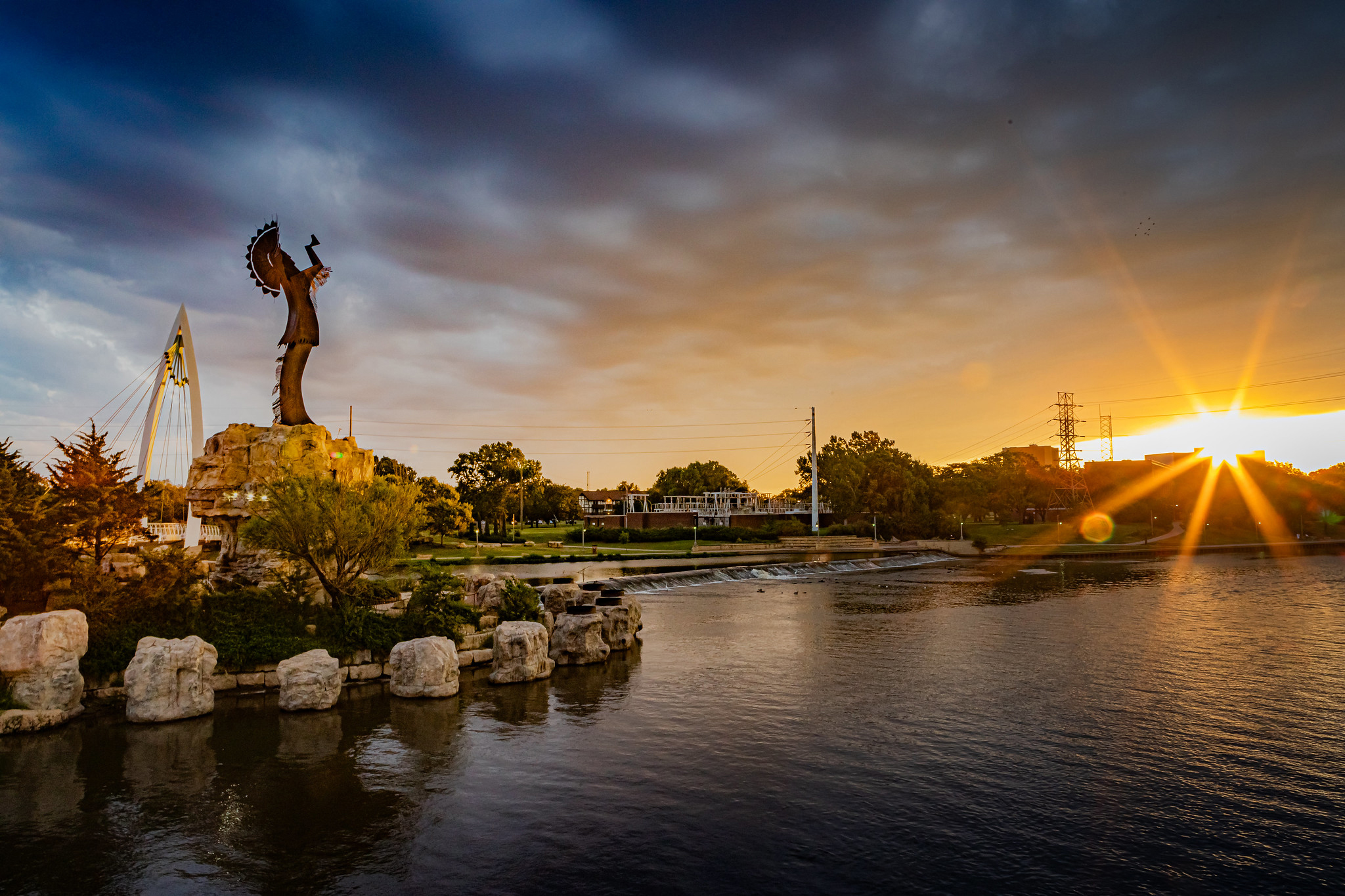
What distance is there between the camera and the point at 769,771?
16531 mm

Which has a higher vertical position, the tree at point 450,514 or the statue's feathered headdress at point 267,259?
the statue's feathered headdress at point 267,259

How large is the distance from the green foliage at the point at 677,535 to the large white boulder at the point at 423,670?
72.0 meters

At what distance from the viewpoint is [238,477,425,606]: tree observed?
87.2 feet

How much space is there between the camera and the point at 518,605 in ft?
101

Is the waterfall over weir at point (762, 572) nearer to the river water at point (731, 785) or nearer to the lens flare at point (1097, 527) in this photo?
the river water at point (731, 785)

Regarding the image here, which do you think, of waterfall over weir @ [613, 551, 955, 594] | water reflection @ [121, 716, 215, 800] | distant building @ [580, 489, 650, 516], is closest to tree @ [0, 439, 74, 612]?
water reflection @ [121, 716, 215, 800]

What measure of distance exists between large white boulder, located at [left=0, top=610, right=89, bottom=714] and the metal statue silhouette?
Result: 1745 centimetres

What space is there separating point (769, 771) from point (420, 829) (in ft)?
24.8

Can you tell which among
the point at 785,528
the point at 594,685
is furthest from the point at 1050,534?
the point at 594,685

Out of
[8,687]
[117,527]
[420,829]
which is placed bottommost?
[420,829]

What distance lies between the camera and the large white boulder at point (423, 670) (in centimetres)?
2281

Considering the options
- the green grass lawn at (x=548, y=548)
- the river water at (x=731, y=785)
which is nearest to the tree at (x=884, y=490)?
the green grass lawn at (x=548, y=548)

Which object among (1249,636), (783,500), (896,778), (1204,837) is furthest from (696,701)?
(783,500)

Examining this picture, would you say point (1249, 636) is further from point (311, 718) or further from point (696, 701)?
point (311, 718)
